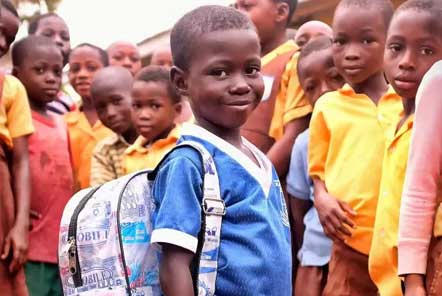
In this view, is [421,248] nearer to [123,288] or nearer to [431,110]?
[431,110]

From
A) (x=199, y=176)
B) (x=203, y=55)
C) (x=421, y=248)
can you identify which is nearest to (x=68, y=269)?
(x=199, y=176)

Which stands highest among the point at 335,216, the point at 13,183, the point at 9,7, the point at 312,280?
the point at 9,7

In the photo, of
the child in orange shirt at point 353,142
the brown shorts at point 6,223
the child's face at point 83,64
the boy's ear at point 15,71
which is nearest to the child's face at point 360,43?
the child in orange shirt at point 353,142

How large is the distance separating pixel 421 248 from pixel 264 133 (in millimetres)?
2137

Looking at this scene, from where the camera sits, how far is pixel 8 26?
4.77 meters

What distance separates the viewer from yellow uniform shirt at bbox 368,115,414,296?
10.4 ft

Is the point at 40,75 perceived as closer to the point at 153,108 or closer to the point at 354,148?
the point at 153,108

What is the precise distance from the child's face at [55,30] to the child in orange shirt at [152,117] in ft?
4.49

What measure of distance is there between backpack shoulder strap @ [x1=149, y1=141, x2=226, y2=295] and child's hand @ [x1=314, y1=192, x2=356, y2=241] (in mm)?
1236

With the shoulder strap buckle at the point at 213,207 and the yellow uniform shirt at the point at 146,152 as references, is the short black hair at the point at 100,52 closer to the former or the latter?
the yellow uniform shirt at the point at 146,152

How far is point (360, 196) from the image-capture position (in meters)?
3.73

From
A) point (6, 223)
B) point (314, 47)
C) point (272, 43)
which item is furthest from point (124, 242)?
point (272, 43)

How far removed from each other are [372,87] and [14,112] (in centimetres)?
171

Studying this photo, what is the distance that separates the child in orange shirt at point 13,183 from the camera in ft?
14.0
